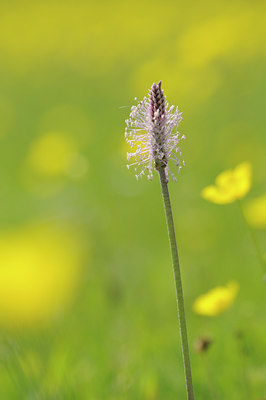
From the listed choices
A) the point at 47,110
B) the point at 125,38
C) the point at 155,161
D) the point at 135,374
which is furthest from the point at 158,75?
the point at 155,161

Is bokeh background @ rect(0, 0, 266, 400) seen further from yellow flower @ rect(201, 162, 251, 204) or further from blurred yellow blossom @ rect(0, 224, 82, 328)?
yellow flower @ rect(201, 162, 251, 204)

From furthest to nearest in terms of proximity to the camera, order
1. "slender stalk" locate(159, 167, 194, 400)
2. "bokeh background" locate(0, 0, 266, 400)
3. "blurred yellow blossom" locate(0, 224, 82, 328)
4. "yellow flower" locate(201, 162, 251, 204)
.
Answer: "blurred yellow blossom" locate(0, 224, 82, 328), "bokeh background" locate(0, 0, 266, 400), "yellow flower" locate(201, 162, 251, 204), "slender stalk" locate(159, 167, 194, 400)

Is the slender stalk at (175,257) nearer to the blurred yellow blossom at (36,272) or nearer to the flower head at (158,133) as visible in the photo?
the flower head at (158,133)

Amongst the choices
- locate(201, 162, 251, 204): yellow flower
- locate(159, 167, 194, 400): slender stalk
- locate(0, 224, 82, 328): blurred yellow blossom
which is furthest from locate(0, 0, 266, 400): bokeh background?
locate(159, 167, 194, 400): slender stalk

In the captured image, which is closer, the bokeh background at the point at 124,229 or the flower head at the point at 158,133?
the flower head at the point at 158,133

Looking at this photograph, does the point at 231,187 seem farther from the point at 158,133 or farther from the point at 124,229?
the point at 124,229

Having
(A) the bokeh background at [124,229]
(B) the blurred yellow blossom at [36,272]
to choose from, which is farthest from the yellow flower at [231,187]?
(B) the blurred yellow blossom at [36,272]
